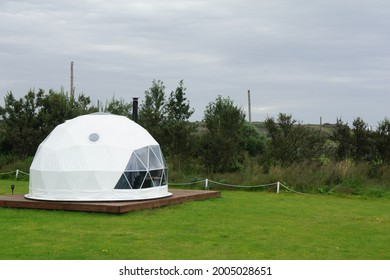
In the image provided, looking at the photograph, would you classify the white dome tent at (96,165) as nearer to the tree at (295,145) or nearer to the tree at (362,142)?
the tree at (295,145)

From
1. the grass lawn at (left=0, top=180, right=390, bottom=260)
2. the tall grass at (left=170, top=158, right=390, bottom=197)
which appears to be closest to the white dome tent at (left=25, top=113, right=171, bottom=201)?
the grass lawn at (left=0, top=180, right=390, bottom=260)

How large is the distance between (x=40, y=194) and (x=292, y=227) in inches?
270

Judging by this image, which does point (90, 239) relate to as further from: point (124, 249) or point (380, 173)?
point (380, 173)

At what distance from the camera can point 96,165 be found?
1409cm

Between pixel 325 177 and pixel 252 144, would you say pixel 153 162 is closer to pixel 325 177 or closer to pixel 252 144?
pixel 325 177

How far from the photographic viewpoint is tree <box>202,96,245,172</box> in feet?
72.1

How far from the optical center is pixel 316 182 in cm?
1903

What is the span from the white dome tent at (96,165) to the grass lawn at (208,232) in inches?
38.5

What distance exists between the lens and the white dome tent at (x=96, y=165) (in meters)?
14.0

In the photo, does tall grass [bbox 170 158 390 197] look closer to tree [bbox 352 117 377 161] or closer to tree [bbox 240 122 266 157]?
tree [bbox 352 117 377 161]

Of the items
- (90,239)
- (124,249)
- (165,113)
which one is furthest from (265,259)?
(165,113)

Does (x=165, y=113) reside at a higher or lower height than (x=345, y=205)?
higher

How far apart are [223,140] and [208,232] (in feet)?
37.7

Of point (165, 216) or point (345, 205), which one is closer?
point (165, 216)
